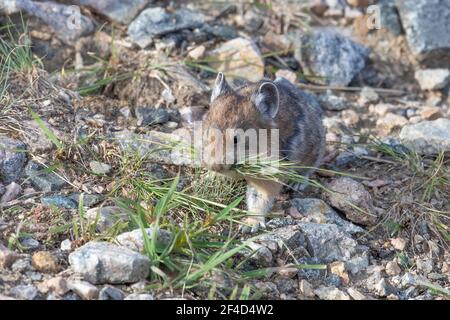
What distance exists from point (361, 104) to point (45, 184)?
15.0ft

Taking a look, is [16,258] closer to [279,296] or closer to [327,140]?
[279,296]

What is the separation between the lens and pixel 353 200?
295 inches

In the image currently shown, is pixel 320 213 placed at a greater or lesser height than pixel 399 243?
greater

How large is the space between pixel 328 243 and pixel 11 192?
2913 millimetres

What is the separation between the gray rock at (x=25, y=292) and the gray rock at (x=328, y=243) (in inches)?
99.3

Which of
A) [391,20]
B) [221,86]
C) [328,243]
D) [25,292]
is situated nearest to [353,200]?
[328,243]

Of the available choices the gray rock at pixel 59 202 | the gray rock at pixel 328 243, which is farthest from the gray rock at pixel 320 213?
the gray rock at pixel 59 202

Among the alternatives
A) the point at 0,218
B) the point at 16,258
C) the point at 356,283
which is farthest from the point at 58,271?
the point at 356,283

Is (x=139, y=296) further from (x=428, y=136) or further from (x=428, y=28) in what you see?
(x=428, y=28)

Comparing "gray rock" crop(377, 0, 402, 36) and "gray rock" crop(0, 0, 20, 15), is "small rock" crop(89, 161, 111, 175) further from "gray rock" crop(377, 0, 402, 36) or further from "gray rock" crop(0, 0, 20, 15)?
"gray rock" crop(377, 0, 402, 36)

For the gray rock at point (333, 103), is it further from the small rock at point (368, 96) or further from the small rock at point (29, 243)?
the small rock at point (29, 243)

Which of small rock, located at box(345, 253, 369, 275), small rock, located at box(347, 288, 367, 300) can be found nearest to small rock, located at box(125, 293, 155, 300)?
small rock, located at box(347, 288, 367, 300)

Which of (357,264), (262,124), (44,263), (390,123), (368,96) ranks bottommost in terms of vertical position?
(357,264)

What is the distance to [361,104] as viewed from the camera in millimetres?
9695
